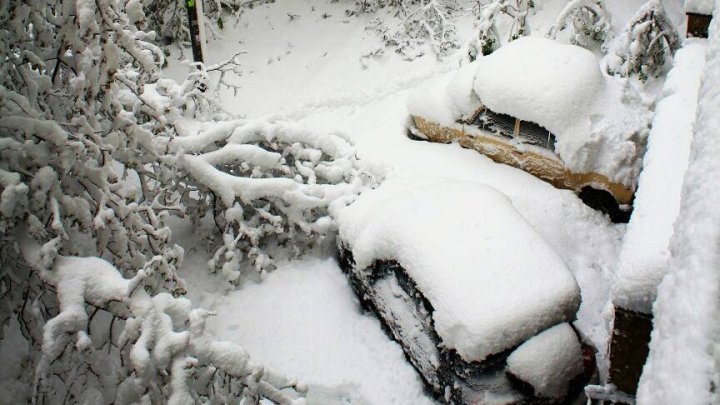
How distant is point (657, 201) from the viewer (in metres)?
3.69

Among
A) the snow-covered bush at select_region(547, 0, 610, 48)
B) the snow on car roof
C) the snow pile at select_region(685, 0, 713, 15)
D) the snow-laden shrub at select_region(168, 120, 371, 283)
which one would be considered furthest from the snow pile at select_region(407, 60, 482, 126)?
the snow-covered bush at select_region(547, 0, 610, 48)

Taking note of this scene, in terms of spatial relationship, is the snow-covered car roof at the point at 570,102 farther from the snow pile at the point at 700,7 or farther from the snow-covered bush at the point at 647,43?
the snow-covered bush at the point at 647,43

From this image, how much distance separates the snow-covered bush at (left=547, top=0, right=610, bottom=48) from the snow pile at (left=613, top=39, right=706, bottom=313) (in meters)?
5.33

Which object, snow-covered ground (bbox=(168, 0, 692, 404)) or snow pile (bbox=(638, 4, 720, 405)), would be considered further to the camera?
snow-covered ground (bbox=(168, 0, 692, 404))

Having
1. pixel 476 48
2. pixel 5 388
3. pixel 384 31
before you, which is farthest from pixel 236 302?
pixel 384 31

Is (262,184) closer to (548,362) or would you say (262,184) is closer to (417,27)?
(548,362)

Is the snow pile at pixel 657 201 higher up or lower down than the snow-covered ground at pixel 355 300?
higher up

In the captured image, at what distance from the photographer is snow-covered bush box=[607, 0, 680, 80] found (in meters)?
9.37

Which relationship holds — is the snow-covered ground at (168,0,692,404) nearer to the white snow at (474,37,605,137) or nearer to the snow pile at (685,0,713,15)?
the white snow at (474,37,605,137)

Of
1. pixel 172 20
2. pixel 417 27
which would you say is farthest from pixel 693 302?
pixel 172 20

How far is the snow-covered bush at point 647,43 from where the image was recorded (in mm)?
9367

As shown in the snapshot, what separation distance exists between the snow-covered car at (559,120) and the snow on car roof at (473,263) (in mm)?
1812

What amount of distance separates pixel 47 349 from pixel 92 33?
78.0 inches

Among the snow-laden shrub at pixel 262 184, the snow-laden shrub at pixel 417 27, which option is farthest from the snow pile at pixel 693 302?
the snow-laden shrub at pixel 417 27
